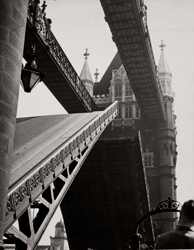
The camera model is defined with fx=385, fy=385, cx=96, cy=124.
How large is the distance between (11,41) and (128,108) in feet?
162

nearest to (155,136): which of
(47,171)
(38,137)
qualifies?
(38,137)

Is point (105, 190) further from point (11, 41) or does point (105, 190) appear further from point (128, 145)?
point (11, 41)

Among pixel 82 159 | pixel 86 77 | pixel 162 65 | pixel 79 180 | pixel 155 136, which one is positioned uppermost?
pixel 162 65

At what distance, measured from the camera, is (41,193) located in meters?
12.8

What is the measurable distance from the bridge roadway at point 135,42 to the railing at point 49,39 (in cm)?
574

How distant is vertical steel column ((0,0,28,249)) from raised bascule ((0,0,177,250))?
0.20 m

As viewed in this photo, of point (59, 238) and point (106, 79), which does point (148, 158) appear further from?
point (59, 238)

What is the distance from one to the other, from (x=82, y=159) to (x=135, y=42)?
16.8m

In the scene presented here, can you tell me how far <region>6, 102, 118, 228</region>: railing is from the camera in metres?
10.8

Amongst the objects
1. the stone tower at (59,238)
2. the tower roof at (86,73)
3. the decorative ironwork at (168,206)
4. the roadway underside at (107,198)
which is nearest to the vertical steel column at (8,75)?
the decorative ironwork at (168,206)

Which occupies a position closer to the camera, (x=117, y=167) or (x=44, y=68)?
(x=44, y=68)

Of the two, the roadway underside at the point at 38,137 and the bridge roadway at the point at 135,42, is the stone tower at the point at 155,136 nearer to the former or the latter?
the bridge roadway at the point at 135,42

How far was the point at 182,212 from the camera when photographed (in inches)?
163

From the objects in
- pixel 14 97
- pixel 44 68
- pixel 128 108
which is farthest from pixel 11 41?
pixel 128 108
